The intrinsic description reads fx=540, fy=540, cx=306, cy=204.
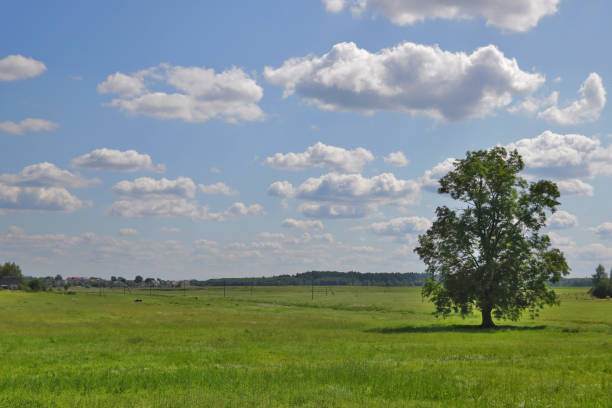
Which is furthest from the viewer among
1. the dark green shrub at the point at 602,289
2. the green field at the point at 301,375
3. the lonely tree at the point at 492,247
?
the dark green shrub at the point at 602,289

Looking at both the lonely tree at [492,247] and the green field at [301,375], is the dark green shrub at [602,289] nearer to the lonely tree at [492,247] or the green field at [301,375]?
the lonely tree at [492,247]

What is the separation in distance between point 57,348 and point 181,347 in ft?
24.0

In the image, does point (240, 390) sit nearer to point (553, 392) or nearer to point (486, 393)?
point (486, 393)

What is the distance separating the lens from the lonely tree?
175 ft

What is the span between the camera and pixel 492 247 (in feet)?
181

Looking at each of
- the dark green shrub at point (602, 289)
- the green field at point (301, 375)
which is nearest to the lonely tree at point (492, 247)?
the green field at point (301, 375)

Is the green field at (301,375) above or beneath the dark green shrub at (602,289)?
above

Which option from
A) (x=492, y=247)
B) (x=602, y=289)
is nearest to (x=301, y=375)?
(x=492, y=247)

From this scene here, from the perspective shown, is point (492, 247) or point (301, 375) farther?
point (492, 247)

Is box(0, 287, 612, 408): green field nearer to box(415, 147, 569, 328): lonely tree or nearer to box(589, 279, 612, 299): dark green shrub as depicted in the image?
box(415, 147, 569, 328): lonely tree

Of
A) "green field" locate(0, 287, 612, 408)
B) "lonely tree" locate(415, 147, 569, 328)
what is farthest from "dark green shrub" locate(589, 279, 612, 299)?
"green field" locate(0, 287, 612, 408)

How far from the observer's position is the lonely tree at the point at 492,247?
2100 inches

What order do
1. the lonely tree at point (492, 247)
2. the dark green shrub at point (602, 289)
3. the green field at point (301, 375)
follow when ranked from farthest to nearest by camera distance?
the dark green shrub at point (602, 289)
the lonely tree at point (492, 247)
the green field at point (301, 375)

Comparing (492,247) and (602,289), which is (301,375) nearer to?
(492,247)
